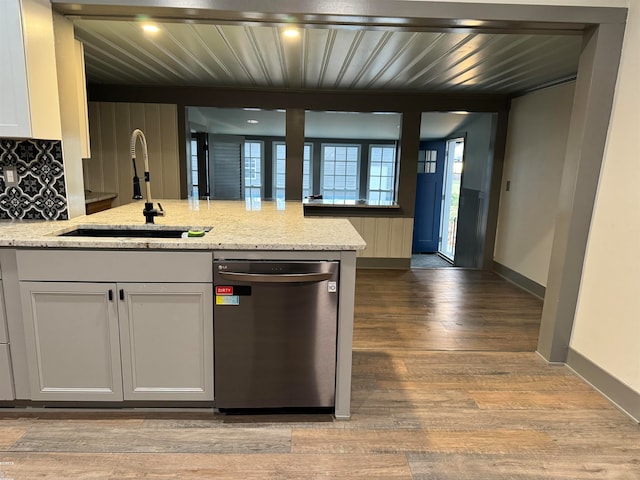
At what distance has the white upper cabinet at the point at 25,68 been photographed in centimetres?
195

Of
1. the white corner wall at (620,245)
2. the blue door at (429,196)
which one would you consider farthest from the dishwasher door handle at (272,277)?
the blue door at (429,196)

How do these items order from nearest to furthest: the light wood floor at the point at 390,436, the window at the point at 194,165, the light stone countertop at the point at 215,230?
the light wood floor at the point at 390,436 → the light stone countertop at the point at 215,230 → the window at the point at 194,165

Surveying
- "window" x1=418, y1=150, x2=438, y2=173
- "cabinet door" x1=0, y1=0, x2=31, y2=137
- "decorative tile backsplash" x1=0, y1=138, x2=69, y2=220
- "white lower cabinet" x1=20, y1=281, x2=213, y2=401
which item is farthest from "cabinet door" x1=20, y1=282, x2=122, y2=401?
"window" x1=418, y1=150, x2=438, y2=173

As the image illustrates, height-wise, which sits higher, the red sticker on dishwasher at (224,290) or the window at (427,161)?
the window at (427,161)

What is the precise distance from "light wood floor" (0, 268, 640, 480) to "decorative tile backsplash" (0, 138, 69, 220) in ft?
3.70

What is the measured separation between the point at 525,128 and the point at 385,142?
3.45 meters

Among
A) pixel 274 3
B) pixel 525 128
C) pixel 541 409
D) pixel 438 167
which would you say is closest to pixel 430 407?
pixel 541 409

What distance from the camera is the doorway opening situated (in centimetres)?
666

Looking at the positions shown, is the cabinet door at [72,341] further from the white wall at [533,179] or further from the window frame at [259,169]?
the window frame at [259,169]

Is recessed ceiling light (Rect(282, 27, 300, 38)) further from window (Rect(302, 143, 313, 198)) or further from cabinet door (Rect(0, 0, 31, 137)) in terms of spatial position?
window (Rect(302, 143, 313, 198))

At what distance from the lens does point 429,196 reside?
7.17 meters

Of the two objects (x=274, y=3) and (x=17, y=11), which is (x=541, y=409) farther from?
(x=17, y=11)

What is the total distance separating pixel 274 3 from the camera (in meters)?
2.16

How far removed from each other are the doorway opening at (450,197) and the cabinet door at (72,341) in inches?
221
